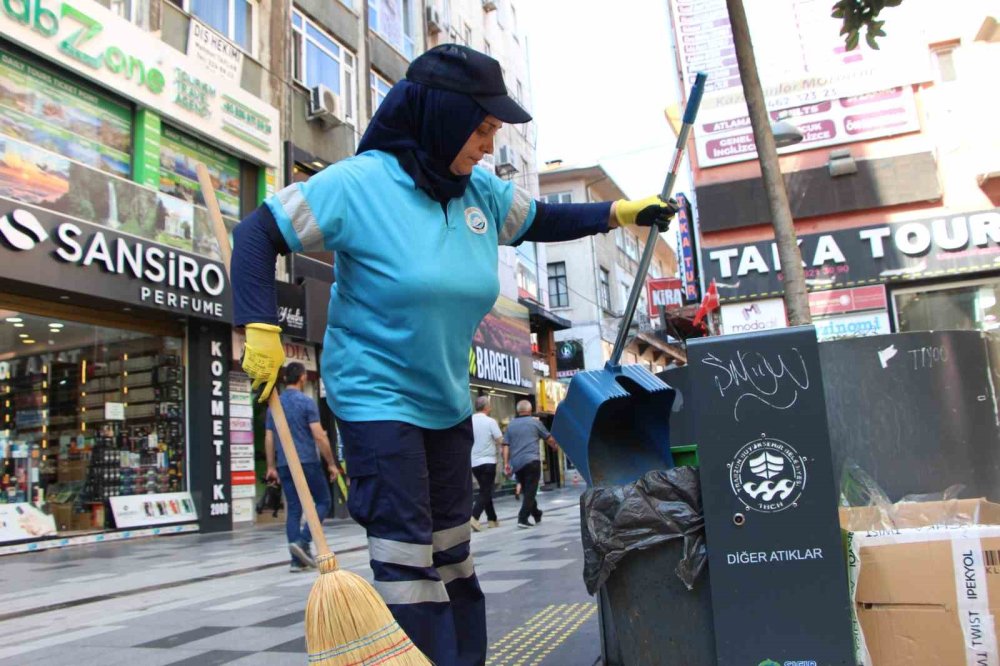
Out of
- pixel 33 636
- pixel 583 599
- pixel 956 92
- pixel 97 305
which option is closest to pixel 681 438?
pixel 583 599

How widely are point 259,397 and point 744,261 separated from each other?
1454 centimetres

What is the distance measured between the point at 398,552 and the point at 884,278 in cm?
1518

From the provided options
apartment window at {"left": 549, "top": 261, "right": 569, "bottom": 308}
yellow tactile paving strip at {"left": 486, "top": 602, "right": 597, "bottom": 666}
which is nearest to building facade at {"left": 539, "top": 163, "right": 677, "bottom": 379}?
apartment window at {"left": 549, "top": 261, "right": 569, "bottom": 308}

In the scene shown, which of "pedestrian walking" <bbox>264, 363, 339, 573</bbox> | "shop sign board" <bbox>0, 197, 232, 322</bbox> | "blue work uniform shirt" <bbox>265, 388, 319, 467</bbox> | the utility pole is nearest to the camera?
the utility pole

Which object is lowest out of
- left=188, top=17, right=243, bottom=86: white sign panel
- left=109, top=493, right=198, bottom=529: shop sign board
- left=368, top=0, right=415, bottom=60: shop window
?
left=109, top=493, right=198, bottom=529: shop sign board

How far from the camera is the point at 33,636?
4.36 m

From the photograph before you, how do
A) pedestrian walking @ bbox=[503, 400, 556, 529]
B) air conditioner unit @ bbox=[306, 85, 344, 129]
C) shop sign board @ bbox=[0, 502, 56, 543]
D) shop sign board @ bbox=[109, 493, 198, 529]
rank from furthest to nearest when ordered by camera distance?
air conditioner unit @ bbox=[306, 85, 344, 129] → shop sign board @ bbox=[109, 493, 198, 529] → pedestrian walking @ bbox=[503, 400, 556, 529] → shop sign board @ bbox=[0, 502, 56, 543]

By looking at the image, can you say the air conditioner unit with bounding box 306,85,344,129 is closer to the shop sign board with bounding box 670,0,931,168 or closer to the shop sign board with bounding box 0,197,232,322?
the shop sign board with bounding box 0,197,232,322

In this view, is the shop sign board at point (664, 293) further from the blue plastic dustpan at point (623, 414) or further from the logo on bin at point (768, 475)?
the logo on bin at point (768, 475)

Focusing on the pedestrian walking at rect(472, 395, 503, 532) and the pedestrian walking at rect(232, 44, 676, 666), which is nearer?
the pedestrian walking at rect(232, 44, 676, 666)

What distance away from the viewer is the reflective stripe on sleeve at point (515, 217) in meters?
2.70

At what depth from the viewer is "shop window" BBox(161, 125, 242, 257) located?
1199 centimetres

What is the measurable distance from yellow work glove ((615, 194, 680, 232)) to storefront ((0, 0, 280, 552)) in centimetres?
878

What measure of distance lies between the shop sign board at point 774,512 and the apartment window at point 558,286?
3594 cm
